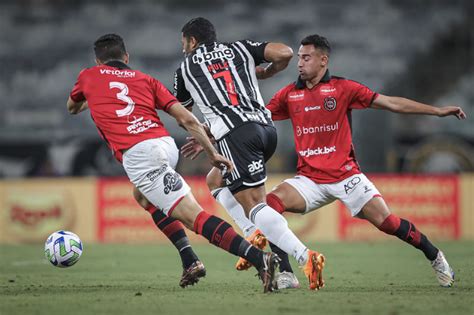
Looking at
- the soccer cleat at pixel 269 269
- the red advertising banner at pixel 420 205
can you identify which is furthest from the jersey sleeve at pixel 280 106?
the red advertising banner at pixel 420 205

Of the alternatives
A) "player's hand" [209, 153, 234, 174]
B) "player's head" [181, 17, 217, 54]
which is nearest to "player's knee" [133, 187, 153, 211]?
"player's hand" [209, 153, 234, 174]

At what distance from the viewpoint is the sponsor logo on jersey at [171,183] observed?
23.2 ft

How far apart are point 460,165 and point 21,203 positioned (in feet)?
32.4

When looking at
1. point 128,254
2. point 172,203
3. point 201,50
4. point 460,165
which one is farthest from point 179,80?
point 460,165

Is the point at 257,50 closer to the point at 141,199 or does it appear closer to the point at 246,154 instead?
the point at 246,154

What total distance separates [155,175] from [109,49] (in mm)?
1144

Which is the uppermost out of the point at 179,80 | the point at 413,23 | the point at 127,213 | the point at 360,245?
the point at 413,23

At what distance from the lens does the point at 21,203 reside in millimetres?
16125

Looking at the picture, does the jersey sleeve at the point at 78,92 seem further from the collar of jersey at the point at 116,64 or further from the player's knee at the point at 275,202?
the player's knee at the point at 275,202

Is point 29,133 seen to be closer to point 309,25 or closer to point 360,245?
point 309,25

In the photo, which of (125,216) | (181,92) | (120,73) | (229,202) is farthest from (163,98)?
(125,216)

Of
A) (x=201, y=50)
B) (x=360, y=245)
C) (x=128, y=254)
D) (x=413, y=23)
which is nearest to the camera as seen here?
(x=201, y=50)

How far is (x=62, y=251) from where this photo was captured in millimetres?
8180

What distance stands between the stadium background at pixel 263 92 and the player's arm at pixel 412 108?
871 centimetres
